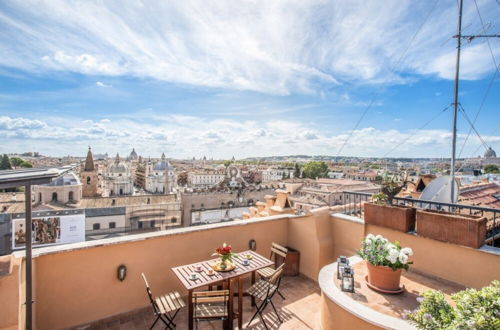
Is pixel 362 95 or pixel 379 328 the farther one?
pixel 362 95

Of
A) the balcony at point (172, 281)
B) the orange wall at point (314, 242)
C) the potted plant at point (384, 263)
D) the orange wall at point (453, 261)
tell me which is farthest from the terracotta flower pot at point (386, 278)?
the orange wall at point (314, 242)

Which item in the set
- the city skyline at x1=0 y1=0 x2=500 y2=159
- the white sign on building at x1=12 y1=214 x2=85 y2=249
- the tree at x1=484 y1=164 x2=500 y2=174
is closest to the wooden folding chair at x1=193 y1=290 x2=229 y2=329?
the city skyline at x1=0 y1=0 x2=500 y2=159

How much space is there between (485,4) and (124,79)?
1422cm

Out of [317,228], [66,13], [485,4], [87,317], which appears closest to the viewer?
[87,317]

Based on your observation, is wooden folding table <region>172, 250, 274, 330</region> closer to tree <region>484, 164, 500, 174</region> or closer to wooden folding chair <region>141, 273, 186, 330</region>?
wooden folding chair <region>141, 273, 186, 330</region>

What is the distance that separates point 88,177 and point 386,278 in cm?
5571

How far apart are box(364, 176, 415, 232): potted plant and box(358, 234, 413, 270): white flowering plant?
0.92 m

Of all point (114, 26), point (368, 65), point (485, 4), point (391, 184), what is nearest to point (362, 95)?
point (368, 65)

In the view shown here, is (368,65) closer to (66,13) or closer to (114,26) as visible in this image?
(114,26)

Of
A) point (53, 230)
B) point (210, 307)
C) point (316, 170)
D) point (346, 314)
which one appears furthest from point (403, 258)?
point (316, 170)

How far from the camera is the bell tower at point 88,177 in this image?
4712 centimetres

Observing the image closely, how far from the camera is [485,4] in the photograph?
4.43m

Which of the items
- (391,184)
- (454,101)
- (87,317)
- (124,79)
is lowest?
(87,317)

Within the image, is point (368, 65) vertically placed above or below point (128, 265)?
above
